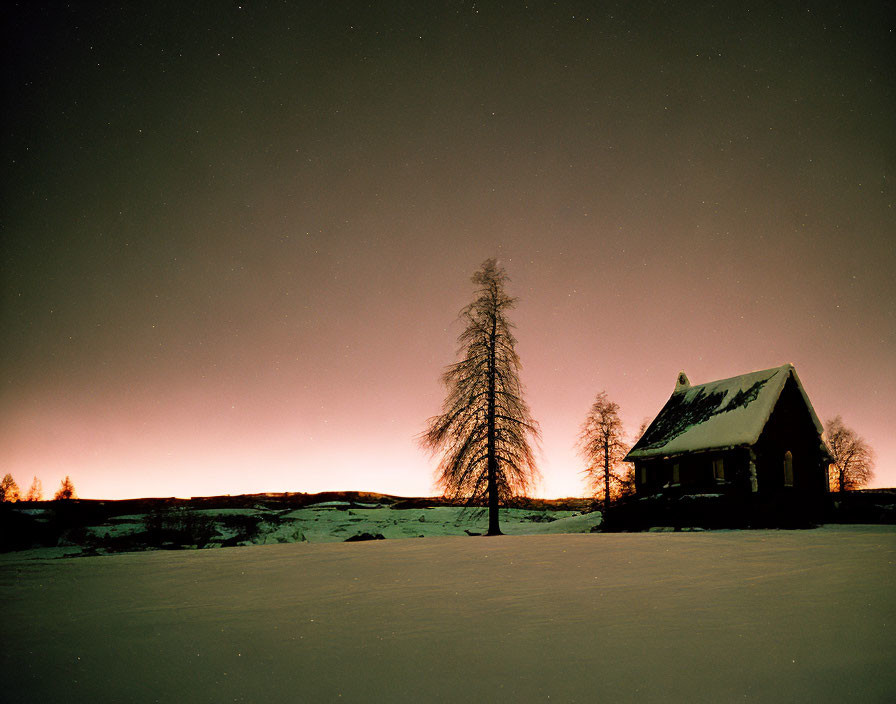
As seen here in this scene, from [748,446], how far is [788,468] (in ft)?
12.0

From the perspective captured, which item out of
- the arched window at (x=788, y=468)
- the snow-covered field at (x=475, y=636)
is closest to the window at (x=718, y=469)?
the arched window at (x=788, y=468)

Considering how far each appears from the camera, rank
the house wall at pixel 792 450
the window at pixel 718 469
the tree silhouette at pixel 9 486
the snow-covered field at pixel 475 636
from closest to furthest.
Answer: the snow-covered field at pixel 475 636 < the house wall at pixel 792 450 < the window at pixel 718 469 < the tree silhouette at pixel 9 486

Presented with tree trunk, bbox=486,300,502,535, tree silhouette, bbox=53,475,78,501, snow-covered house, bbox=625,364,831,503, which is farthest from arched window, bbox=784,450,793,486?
tree silhouette, bbox=53,475,78,501

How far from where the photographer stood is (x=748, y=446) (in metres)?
25.9

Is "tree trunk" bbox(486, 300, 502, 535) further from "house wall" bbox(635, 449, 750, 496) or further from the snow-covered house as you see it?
"house wall" bbox(635, 449, 750, 496)

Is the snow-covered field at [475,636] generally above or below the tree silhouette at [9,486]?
above

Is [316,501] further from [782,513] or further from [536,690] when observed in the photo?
[536,690]

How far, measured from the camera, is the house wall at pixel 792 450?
26562 mm

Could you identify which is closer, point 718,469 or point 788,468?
point 788,468

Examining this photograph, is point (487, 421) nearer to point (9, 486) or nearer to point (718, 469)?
point (718, 469)

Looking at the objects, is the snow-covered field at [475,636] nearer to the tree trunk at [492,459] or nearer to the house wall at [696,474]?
the tree trunk at [492,459]

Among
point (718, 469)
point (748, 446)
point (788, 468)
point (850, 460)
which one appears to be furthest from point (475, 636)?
point (850, 460)

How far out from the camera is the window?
27.3 m

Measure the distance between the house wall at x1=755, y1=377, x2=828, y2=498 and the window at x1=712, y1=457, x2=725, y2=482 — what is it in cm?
168
